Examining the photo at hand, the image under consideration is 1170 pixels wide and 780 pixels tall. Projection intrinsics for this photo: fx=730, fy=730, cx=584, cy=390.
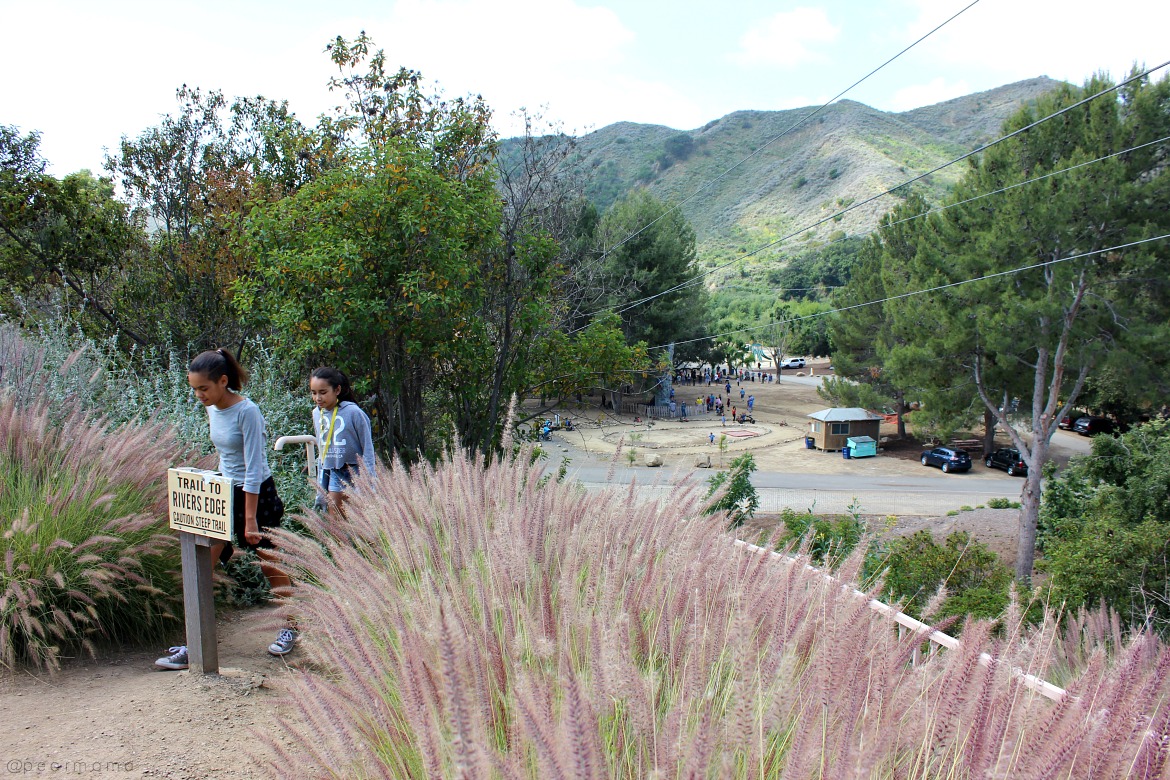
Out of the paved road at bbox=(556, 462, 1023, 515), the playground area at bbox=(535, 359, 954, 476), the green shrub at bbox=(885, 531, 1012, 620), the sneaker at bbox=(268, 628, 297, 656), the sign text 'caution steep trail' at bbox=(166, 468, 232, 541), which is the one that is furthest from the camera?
the playground area at bbox=(535, 359, 954, 476)

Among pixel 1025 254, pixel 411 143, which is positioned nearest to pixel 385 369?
pixel 411 143

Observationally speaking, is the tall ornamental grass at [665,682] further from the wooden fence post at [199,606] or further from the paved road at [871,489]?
the paved road at [871,489]

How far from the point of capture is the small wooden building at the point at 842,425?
3500cm

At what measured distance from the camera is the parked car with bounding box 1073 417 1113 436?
36.8 metres

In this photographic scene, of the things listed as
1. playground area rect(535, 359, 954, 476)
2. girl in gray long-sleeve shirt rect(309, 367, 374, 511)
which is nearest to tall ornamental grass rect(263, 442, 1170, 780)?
girl in gray long-sleeve shirt rect(309, 367, 374, 511)

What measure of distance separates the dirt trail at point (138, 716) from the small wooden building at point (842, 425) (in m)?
34.1

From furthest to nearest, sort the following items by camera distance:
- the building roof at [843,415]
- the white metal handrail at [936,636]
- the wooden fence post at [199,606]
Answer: the building roof at [843,415]
the wooden fence post at [199,606]
the white metal handrail at [936,636]

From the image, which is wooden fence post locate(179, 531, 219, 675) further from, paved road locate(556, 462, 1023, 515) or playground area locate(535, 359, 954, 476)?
playground area locate(535, 359, 954, 476)

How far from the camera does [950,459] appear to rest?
→ 3127 centimetres

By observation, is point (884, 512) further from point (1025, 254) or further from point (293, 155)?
point (293, 155)

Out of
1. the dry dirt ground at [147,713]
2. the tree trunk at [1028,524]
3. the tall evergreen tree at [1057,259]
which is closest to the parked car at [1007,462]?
the tall evergreen tree at [1057,259]

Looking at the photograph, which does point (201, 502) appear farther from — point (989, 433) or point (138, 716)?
point (989, 433)

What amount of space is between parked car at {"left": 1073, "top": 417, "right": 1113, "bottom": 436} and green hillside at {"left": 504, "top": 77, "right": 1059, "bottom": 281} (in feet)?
217

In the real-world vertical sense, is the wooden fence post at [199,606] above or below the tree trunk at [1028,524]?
above
